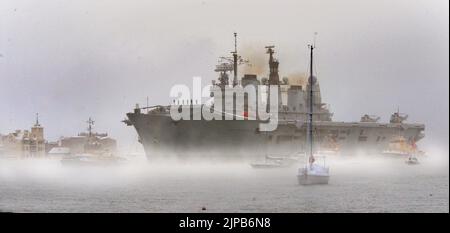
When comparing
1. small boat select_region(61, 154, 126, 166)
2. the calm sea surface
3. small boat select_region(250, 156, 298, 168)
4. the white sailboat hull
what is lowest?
the calm sea surface

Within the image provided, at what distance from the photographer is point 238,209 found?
25656mm

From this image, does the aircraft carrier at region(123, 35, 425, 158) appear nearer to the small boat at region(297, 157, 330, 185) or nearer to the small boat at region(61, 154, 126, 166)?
the small boat at region(61, 154, 126, 166)

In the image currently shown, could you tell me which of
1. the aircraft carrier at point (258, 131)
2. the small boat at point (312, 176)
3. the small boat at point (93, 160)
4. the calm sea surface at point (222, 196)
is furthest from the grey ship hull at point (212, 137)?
the small boat at point (312, 176)

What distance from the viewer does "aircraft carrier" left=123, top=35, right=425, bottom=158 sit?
2108 inches

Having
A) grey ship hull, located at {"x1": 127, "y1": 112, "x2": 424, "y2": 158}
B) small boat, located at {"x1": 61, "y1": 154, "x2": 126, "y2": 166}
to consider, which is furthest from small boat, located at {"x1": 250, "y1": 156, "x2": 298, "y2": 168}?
small boat, located at {"x1": 61, "y1": 154, "x2": 126, "y2": 166}

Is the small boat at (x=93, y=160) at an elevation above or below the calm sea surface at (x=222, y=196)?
above

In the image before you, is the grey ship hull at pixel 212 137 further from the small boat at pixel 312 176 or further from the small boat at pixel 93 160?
the small boat at pixel 312 176

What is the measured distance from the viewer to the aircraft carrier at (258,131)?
2108 inches

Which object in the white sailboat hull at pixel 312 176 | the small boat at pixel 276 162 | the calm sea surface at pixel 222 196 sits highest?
the small boat at pixel 276 162

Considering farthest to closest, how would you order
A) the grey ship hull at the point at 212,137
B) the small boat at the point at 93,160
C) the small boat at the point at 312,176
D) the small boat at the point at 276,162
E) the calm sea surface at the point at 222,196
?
the small boat at the point at 93,160 → the small boat at the point at 276,162 → the grey ship hull at the point at 212,137 → the small boat at the point at 312,176 → the calm sea surface at the point at 222,196

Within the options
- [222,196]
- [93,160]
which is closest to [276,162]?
[93,160]

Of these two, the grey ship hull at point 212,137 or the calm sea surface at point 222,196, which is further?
the grey ship hull at point 212,137

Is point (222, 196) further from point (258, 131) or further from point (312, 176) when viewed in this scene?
point (258, 131)
